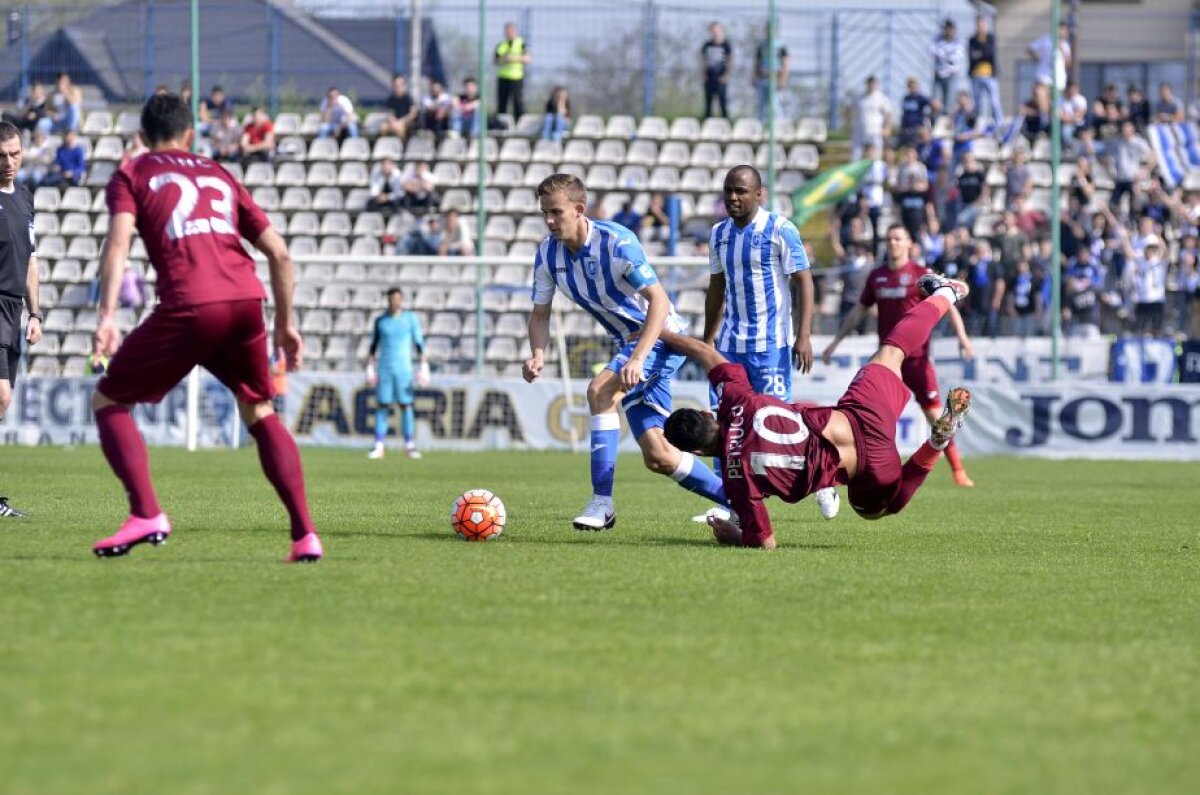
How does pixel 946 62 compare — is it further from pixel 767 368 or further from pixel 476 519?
pixel 476 519

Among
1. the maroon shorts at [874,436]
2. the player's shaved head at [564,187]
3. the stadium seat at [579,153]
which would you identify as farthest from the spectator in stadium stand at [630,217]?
the maroon shorts at [874,436]

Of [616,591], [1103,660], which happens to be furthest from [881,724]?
[616,591]

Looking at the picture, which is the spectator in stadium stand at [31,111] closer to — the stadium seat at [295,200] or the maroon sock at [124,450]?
the stadium seat at [295,200]

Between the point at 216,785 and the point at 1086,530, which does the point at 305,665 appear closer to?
the point at 216,785

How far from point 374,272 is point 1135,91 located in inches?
513

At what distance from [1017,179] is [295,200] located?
12.2 m

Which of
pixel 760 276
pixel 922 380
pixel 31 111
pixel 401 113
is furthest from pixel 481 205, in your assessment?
pixel 760 276

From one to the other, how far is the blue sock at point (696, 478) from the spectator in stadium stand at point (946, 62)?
69.5 ft

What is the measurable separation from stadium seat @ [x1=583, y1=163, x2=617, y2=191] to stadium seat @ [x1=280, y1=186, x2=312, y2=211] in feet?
15.8

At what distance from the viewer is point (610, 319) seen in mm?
10398

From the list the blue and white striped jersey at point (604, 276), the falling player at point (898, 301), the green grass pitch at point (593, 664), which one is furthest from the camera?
Result: the falling player at point (898, 301)

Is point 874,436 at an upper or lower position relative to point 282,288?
lower

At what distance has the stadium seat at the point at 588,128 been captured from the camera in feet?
104

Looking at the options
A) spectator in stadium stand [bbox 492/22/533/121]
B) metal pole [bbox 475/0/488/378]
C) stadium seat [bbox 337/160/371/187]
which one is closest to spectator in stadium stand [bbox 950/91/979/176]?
spectator in stadium stand [bbox 492/22/533/121]
